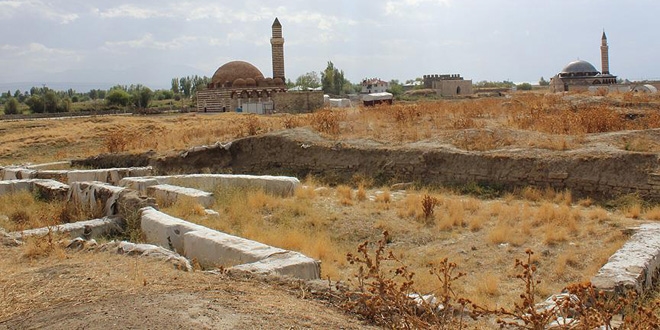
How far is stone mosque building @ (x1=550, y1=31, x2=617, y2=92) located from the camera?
55.4 meters

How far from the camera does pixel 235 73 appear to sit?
54156 millimetres

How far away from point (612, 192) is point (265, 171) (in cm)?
870

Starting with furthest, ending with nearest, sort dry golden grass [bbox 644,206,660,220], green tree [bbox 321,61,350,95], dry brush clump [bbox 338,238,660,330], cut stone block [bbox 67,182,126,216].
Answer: green tree [bbox 321,61,350,95]
cut stone block [bbox 67,182,126,216]
dry golden grass [bbox 644,206,660,220]
dry brush clump [bbox 338,238,660,330]

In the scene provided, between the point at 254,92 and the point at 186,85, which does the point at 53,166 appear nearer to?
the point at 254,92

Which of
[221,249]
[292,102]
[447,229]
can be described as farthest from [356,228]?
[292,102]

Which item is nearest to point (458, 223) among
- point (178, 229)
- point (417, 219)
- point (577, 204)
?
point (417, 219)

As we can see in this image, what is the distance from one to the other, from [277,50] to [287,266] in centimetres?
4951

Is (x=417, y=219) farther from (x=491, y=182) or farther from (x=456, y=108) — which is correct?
(x=456, y=108)

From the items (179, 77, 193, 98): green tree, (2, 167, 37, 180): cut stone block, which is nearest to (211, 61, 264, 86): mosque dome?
(2, 167, 37, 180): cut stone block

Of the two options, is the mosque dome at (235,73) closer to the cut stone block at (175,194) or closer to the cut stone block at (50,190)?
the cut stone block at (50,190)

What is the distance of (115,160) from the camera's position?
58.2 ft

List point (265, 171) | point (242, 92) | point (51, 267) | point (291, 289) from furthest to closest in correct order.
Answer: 1. point (242, 92)
2. point (265, 171)
3. point (51, 267)
4. point (291, 289)

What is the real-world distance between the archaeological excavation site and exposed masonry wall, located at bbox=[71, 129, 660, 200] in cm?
4

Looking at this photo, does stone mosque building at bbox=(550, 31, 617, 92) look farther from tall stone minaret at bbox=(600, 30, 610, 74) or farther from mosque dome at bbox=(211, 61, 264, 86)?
mosque dome at bbox=(211, 61, 264, 86)
